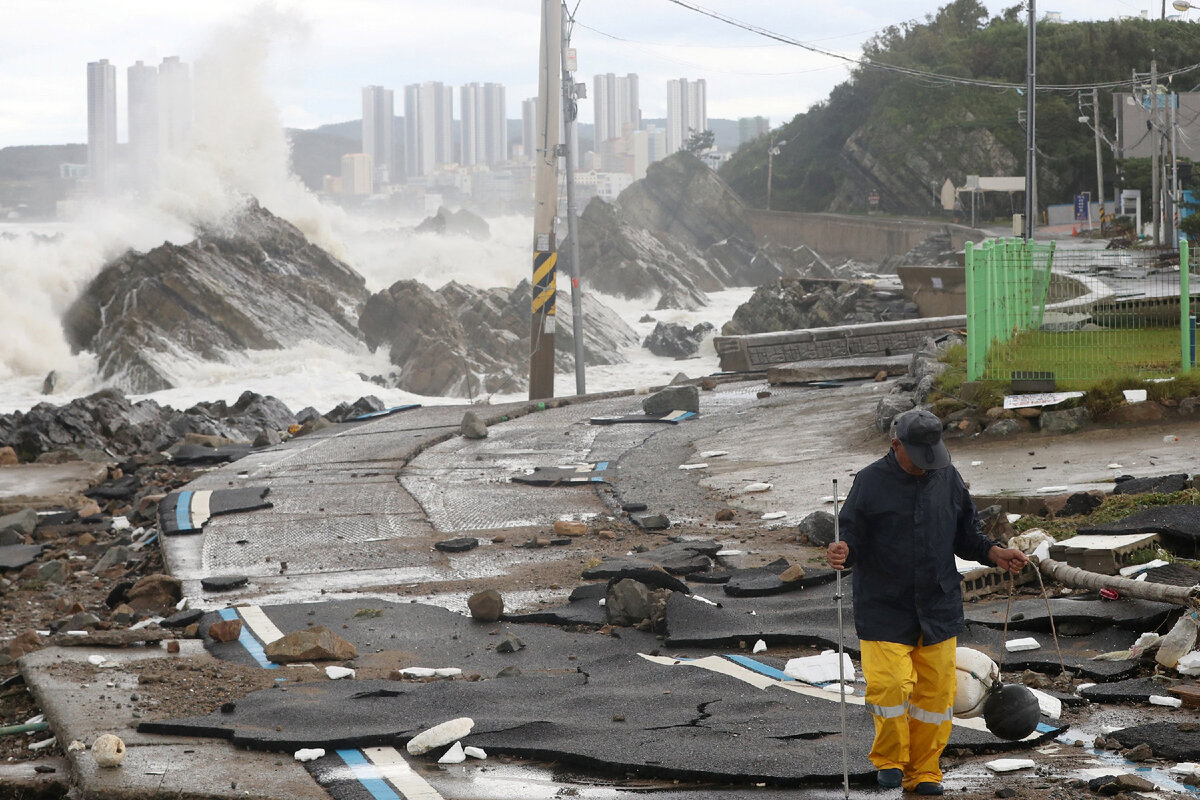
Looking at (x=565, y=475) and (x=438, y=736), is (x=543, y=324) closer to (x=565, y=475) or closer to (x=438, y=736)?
(x=565, y=475)

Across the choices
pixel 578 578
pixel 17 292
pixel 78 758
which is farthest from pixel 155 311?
pixel 78 758

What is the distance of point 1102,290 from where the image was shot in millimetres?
16391

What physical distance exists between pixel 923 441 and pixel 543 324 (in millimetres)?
15419

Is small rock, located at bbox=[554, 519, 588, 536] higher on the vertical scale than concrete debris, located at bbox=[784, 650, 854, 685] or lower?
lower

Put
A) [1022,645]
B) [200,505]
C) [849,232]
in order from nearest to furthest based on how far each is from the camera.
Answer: [1022,645] < [200,505] < [849,232]

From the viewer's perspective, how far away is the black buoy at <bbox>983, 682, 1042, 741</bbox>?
490 centimetres

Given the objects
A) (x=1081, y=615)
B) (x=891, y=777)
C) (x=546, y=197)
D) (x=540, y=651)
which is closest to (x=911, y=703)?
(x=891, y=777)

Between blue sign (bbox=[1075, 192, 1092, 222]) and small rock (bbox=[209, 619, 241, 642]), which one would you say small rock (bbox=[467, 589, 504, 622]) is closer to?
small rock (bbox=[209, 619, 241, 642])

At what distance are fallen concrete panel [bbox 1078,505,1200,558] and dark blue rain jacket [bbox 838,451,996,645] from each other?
11.5 ft

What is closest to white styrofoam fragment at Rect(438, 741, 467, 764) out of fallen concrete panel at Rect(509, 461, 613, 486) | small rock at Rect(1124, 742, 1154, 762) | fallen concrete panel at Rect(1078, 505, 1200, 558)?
small rock at Rect(1124, 742, 1154, 762)

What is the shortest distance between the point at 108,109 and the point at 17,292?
60.2 metres

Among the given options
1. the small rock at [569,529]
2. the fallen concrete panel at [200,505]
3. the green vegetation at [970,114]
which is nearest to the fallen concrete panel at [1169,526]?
the small rock at [569,529]

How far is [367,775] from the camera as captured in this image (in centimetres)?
505

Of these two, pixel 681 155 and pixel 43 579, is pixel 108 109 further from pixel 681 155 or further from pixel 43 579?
pixel 43 579
